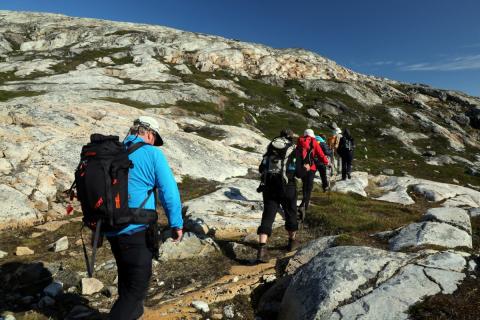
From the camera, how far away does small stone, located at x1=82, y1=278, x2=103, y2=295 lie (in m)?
9.17

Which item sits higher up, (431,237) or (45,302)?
(431,237)

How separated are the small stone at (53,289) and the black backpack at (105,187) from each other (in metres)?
4.21

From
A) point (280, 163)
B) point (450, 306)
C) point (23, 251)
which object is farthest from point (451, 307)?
point (23, 251)

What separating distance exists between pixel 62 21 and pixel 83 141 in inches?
5679

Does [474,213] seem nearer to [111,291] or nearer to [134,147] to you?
[111,291]

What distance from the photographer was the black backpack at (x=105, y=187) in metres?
5.64

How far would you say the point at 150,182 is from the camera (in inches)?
244

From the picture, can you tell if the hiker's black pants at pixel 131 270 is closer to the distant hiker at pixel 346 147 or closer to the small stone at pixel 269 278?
the small stone at pixel 269 278

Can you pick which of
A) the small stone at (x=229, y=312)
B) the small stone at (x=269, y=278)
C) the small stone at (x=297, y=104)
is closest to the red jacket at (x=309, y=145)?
the small stone at (x=269, y=278)

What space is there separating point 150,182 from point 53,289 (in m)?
5.02

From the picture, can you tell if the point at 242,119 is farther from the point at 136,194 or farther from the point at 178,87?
the point at 136,194

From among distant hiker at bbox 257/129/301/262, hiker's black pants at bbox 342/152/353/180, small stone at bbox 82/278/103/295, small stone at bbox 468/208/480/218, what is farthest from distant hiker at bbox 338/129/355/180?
small stone at bbox 82/278/103/295

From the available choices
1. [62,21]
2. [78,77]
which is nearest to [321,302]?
[78,77]

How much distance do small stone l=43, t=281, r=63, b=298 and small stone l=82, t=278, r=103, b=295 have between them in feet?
1.92
